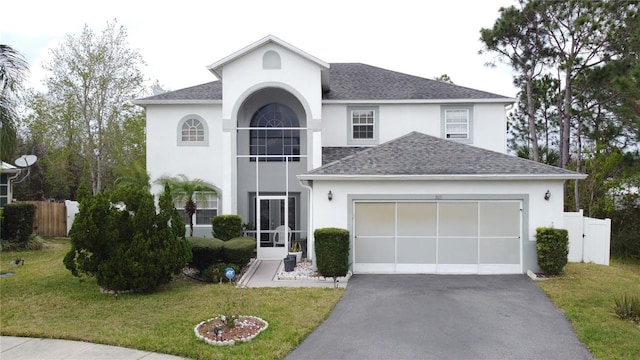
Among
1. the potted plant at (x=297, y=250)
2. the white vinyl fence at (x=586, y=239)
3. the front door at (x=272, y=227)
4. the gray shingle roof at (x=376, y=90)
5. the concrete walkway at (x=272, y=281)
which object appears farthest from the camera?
the gray shingle roof at (x=376, y=90)

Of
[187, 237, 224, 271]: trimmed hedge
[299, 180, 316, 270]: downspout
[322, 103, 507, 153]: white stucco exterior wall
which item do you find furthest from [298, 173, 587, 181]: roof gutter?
[322, 103, 507, 153]: white stucco exterior wall

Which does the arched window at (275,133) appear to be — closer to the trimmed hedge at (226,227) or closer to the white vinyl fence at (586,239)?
the trimmed hedge at (226,227)

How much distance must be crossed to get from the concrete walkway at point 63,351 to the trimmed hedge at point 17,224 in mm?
11776

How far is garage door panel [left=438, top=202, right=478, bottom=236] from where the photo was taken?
1402cm

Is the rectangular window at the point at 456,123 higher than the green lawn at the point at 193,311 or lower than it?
higher

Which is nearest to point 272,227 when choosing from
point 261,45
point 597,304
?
point 261,45

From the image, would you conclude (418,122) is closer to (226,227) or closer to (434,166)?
(434,166)

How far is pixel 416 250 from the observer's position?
14102 millimetres

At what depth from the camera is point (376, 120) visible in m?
19.2

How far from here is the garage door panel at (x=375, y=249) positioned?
1412 cm

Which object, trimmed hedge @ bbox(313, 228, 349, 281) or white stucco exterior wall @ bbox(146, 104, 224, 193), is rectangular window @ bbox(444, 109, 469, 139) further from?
white stucco exterior wall @ bbox(146, 104, 224, 193)

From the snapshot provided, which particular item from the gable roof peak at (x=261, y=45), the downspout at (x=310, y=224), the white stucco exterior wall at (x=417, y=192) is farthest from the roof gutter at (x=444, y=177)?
the gable roof peak at (x=261, y=45)

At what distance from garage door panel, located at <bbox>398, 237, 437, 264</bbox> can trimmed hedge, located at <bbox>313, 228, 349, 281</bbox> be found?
2054 mm

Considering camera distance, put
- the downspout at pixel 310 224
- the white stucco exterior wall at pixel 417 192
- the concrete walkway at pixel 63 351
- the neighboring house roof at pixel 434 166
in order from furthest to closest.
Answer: the downspout at pixel 310 224, the white stucco exterior wall at pixel 417 192, the neighboring house roof at pixel 434 166, the concrete walkway at pixel 63 351
